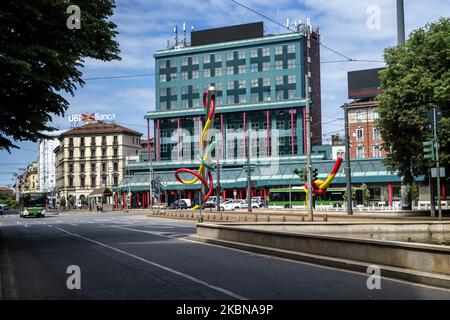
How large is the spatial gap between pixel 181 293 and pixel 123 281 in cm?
215

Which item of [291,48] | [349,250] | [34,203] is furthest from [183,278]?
[291,48]

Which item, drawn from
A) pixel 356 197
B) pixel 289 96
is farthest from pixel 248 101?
pixel 356 197

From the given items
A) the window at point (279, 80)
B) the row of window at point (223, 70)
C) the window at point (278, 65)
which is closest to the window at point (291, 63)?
the row of window at point (223, 70)

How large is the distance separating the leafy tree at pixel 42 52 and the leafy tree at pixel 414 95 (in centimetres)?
2268

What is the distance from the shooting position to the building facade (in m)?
129

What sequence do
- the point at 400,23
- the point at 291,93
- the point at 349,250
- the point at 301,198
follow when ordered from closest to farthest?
the point at 349,250, the point at 400,23, the point at 301,198, the point at 291,93

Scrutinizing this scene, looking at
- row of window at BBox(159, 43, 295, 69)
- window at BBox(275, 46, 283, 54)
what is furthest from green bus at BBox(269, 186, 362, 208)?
row of window at BBox(159, 43, 295, 69)

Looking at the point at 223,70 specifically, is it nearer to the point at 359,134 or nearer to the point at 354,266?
the point at 359,134

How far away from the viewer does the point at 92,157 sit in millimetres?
131125

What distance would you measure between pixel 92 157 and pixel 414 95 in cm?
10525

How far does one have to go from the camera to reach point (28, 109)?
19422mm

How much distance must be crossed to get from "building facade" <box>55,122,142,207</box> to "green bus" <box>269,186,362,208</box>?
65801 millimetres

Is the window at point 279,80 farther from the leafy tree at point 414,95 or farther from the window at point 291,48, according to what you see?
the leafy tree at point 414,95
